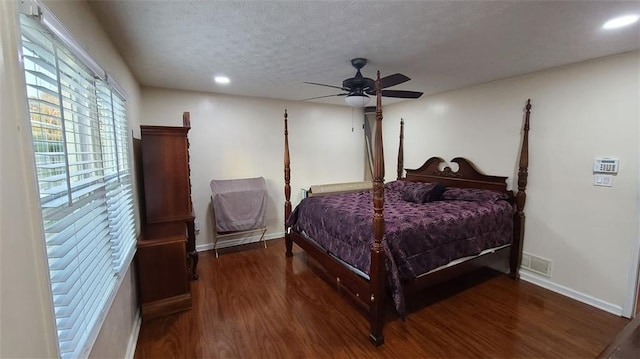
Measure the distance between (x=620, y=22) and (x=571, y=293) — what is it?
2.46 meters

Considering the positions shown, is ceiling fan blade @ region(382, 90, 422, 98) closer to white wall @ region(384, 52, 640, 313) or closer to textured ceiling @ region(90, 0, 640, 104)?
textured ceiling @ region(90, 0, 640, 104)

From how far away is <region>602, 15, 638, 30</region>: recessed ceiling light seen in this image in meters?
1.74

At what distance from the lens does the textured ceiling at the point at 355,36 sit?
1601mm

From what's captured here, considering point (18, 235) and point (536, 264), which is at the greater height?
point (18, 235)

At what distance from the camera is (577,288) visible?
2715 mm

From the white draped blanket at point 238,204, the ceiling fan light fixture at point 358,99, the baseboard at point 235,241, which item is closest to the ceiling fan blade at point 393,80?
the ceiling fan light fixture at point 358,99

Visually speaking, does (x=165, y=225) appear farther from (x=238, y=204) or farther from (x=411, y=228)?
(x=411, y=228)

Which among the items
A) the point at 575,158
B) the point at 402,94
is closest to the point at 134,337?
the point at 402,94

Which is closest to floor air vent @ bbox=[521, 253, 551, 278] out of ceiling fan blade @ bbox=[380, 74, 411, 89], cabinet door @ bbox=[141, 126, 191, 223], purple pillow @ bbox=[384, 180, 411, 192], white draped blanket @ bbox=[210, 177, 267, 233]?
purple pillow @ bbox=[384, 180, 411, 192]

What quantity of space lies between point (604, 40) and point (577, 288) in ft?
7.53

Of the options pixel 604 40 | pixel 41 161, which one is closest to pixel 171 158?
pixel 41 161

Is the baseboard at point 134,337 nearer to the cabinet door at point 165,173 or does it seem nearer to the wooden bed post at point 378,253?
the cabinet door at point 165,173

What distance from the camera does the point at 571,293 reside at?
274 cm

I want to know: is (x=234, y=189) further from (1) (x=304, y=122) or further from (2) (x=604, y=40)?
(2) (x=604, y=40)
